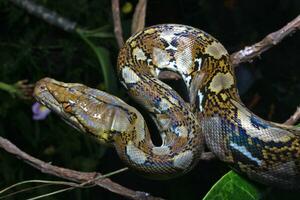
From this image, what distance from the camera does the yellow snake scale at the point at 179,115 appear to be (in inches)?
110

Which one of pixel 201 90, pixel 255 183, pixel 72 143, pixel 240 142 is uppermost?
pixel 201 90

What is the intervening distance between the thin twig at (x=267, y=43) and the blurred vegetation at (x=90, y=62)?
52.8 inches

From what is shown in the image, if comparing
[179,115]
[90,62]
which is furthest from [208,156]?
[90,62]

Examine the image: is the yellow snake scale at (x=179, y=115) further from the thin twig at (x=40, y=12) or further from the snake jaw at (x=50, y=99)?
the thin twig at (x=40, y=12)

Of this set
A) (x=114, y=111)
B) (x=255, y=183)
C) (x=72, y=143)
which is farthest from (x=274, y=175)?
(x=72, y=143)

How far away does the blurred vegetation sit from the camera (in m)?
4.66

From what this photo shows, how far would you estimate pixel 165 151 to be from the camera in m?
2.96

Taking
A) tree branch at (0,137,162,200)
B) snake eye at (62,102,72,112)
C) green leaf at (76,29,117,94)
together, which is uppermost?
green leaf at (76,29,117,94)

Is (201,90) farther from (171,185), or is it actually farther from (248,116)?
(171,185)

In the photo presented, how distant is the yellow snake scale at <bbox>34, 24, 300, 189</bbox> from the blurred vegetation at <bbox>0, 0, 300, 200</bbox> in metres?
1.17

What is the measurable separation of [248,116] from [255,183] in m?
0.32

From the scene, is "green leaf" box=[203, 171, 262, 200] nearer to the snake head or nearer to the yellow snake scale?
the yellow snake scale

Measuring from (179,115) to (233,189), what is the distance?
23.6 inches

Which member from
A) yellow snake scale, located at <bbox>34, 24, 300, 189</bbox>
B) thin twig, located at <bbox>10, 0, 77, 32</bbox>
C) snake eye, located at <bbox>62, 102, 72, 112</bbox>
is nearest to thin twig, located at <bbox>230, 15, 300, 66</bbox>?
yellow snake scale, located at <bbox>34, 24, 300, 189</bbox>
